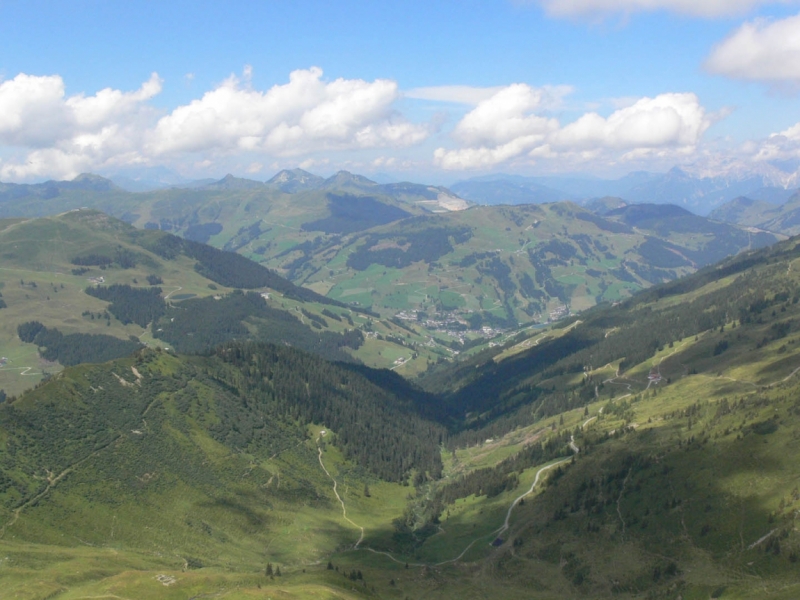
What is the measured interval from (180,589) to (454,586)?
191 ft

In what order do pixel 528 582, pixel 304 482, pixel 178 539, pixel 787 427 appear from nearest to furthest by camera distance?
pixel 528 582, pixel 178 539, pixel 787 427, pixel 304 482

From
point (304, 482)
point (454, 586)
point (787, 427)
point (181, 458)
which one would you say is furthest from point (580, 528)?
point (181, 458)

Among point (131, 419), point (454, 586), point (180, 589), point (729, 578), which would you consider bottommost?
point (454, 586)

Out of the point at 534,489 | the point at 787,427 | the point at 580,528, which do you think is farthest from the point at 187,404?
the point at 787,427

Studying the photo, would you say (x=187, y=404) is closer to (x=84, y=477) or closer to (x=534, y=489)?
(x=84, y=477)

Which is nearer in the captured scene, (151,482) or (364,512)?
(151,482)

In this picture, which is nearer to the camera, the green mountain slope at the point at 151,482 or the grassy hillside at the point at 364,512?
the grassy hillside at the point at 364,512

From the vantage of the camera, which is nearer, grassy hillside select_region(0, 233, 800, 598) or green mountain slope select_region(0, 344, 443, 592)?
grassy hillside select_region(0, 233, 800, 598)

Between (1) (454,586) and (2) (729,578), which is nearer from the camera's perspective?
(2) (729,578)

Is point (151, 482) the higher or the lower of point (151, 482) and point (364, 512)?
the higher

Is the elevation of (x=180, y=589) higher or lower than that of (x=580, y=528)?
higher

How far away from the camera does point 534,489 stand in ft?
570

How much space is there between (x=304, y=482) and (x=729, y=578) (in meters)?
120

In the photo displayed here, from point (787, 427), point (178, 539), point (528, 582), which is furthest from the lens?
point (787, 427)
